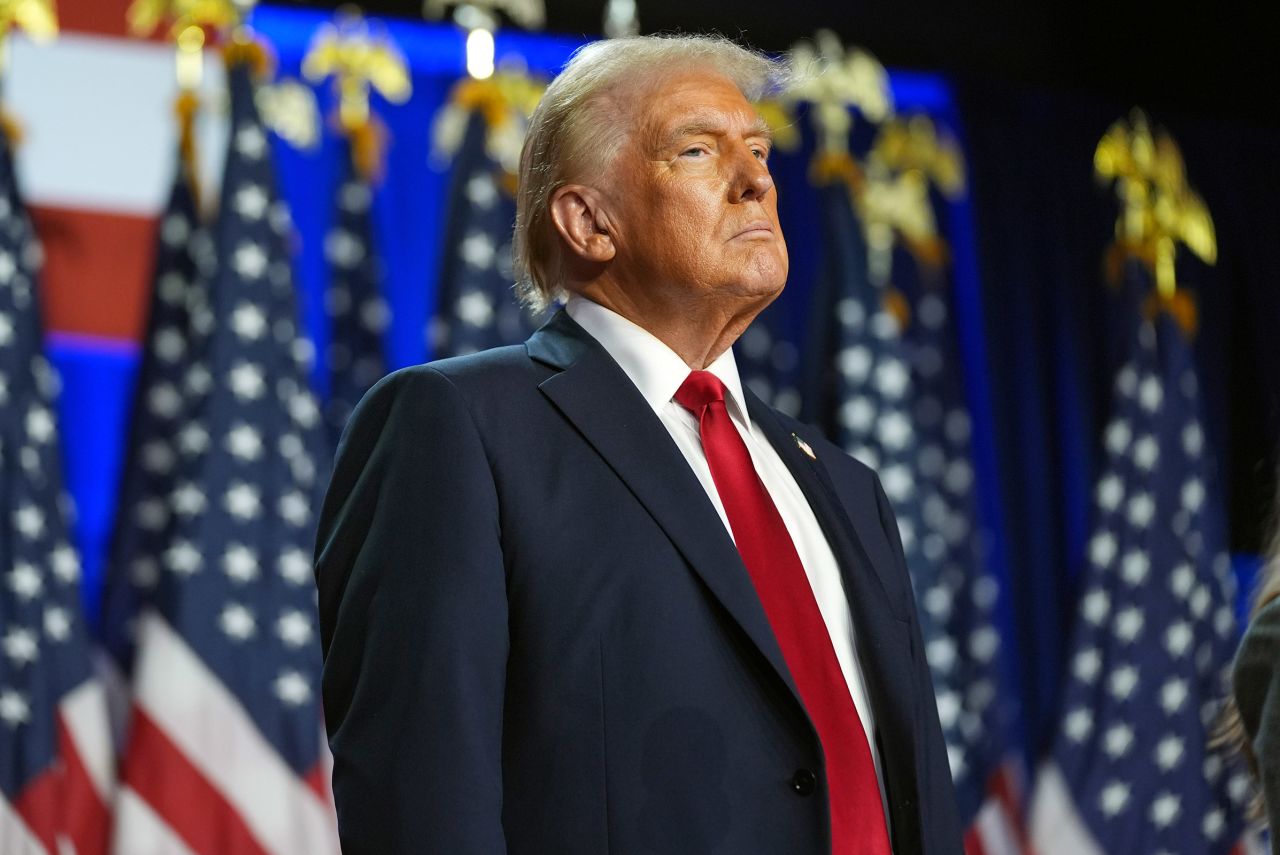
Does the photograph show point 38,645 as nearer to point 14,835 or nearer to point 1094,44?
point 14,835

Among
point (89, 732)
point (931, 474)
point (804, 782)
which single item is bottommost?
point (89, 732)

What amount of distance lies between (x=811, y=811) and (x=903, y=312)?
12.6ft

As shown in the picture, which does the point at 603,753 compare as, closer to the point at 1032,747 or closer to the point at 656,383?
the point at 656,383

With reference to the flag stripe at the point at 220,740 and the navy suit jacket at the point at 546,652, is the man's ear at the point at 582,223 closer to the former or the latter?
the navy suit jacket at the point at 546,652

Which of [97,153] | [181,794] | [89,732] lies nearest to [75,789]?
[89,732]

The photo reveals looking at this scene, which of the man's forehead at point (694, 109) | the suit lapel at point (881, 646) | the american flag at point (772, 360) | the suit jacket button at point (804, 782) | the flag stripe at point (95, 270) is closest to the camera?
the suit jacket button at point (804, 782)

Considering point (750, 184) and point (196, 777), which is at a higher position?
point (750, 184)

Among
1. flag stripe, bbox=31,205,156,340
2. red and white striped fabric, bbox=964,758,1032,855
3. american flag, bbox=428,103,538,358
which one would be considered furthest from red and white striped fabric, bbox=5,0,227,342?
red and white striped fabric, bbox=964,758,1032,855

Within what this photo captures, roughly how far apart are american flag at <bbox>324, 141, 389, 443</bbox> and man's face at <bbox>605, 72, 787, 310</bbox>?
9.18 ft

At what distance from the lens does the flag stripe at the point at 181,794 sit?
4.06m

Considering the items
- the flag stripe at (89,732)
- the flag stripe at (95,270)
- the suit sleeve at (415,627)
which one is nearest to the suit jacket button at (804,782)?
the suit sleeve at (415,627)

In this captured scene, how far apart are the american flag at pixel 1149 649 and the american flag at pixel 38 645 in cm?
290

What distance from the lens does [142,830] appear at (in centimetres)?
404

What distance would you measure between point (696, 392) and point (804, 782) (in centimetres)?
49
